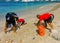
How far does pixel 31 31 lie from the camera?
231 centimetres

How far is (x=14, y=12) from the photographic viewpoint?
7.61 feet

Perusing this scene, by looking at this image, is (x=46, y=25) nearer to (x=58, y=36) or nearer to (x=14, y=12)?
(x=58, y=36)

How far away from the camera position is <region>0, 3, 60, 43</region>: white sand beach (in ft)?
7.10

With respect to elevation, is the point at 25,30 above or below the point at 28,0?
below

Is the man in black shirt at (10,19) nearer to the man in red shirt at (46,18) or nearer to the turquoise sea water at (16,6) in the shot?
the turquoise sea water at (16,6)

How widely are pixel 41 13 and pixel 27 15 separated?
199mm

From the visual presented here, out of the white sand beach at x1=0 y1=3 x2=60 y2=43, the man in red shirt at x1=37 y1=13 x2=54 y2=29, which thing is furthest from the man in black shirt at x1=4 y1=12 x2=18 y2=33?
the man in red shirt at x1=37 y1=13 x2=54 y2=29

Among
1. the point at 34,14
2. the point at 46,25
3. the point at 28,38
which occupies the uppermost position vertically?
the point at 34,14

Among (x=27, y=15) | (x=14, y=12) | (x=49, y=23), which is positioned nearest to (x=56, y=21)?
(x=49, y=23)

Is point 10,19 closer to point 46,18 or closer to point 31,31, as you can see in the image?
point 31,31

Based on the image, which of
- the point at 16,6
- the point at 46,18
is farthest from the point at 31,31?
the point at 16,6

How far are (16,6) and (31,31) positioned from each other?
402mm

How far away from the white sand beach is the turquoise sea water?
0.06m

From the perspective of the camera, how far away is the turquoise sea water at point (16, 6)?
2.30 meters
